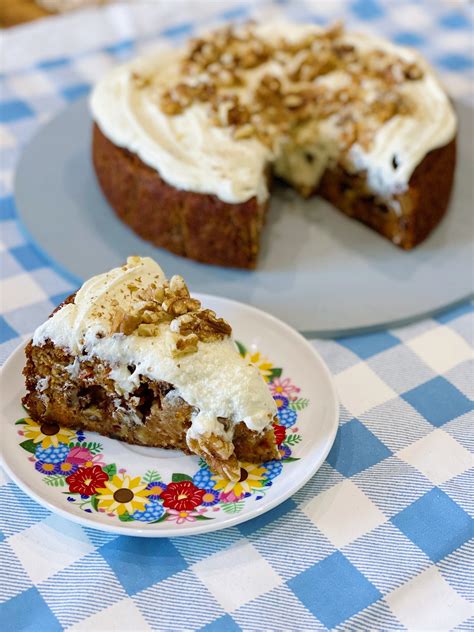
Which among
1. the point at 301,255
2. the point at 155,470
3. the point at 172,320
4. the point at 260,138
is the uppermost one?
the point at 172,320

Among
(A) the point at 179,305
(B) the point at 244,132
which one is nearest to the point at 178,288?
(A) the point at 179,305

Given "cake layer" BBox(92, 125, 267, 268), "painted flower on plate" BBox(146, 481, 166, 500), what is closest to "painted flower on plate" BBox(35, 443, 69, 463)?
"painted flower on plate" BBox(146, 481, 166, 500)

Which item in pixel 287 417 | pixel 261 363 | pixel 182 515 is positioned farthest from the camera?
pixel 261 363

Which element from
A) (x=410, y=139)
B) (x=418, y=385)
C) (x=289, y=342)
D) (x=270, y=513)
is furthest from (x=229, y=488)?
(x=410, y=139)

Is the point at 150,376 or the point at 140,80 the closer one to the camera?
the point at 150,376

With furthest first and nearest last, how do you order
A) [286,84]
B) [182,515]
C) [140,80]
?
1. [286,84]
2. [140,80]
3. [182,515]

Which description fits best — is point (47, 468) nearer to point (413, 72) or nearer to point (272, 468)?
point (272, 468)

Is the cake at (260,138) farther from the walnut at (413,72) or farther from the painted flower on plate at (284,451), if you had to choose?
the painted flower on plate at (284,451)

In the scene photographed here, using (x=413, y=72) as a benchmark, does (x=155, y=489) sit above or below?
below
